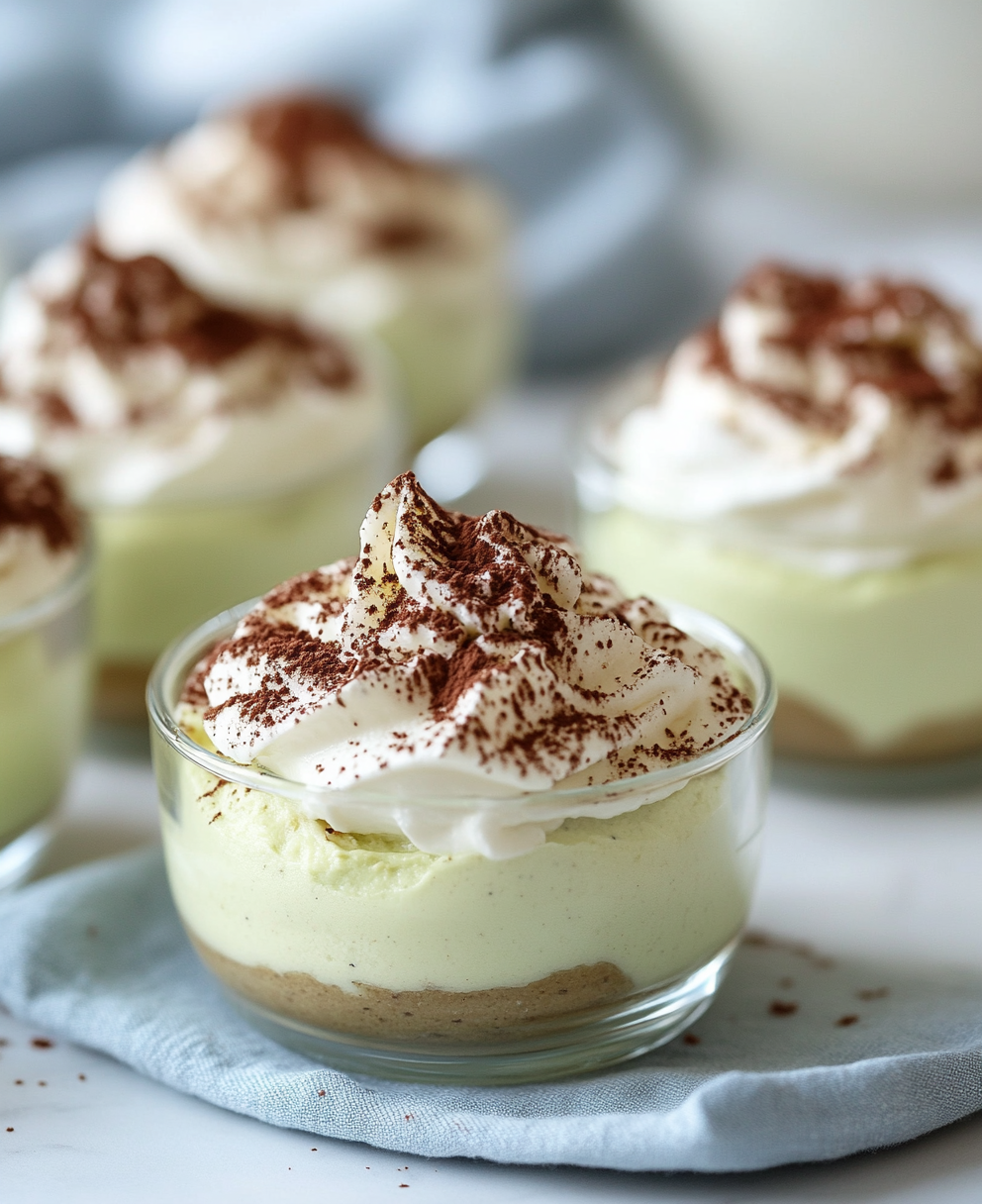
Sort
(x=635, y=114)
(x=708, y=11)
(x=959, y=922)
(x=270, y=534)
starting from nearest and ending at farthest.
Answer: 1. (x=959, y=922)
2. (x=270, y=534)
3. (x=708, y=11)
4. (x=635, y=114)

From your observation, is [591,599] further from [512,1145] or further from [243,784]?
[512,1145]

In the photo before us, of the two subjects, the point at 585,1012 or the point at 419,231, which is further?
the point at 419,231

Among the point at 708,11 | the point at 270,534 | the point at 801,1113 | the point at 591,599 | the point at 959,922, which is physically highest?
the point at 708,11

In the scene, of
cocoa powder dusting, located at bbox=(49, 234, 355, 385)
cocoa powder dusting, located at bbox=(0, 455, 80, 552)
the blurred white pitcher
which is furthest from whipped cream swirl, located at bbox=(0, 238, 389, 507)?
the blurred white pitcher

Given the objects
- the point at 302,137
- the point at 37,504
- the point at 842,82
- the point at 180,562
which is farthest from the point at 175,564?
the point at 842,82

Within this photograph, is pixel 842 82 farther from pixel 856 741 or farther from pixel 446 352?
pixel 856 741

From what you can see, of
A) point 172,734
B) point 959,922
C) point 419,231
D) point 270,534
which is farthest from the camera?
point 419,231

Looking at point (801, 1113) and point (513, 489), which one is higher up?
point (801, 1113)

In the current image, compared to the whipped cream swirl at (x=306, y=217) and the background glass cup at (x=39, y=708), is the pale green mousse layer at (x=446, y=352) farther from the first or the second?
the background glass cup at (x=39, y=708)

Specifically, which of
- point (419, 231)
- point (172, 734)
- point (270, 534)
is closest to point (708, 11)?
point (419, 231)
